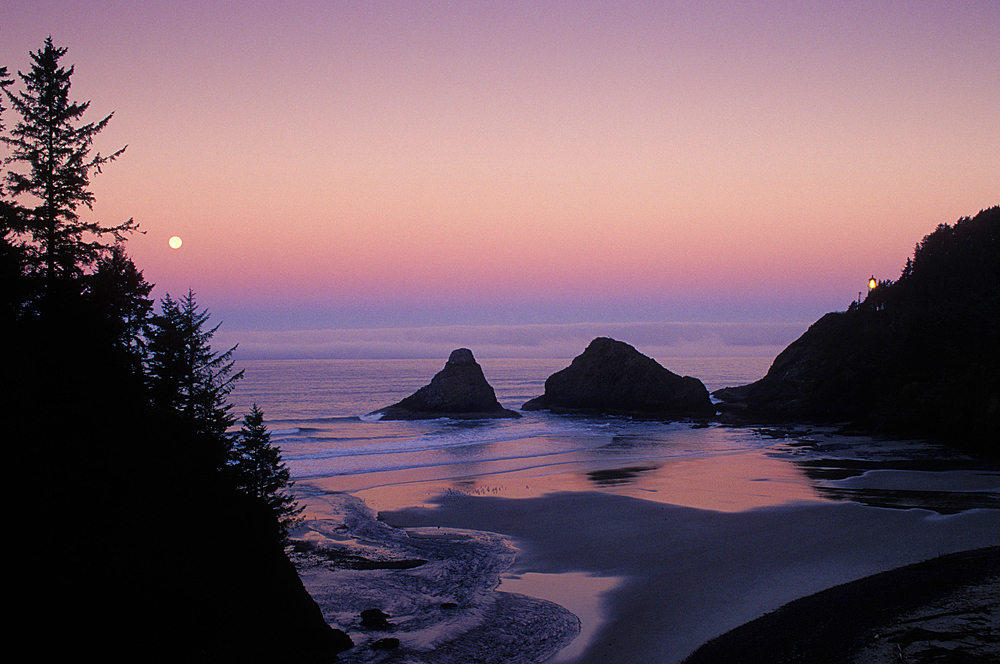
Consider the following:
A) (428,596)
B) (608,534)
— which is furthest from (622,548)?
(428,596)

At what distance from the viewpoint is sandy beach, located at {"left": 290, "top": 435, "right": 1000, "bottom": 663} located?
529 inches

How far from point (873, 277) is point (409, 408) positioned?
2798 inches

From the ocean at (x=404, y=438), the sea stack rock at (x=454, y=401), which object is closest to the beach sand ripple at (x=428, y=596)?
the ocean at (x=404, y=438)

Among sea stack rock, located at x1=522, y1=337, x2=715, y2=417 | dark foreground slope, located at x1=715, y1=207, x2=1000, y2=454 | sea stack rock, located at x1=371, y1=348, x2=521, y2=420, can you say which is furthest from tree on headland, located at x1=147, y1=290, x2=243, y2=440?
sea stack rock, located at x1=522, y1=337, x2=715, y2=417

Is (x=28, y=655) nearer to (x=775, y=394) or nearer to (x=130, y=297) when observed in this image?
(x=130, y=297)

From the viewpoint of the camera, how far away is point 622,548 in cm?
1984

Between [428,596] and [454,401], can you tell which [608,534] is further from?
[454,401]

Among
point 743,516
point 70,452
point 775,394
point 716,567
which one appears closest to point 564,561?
point 716,567

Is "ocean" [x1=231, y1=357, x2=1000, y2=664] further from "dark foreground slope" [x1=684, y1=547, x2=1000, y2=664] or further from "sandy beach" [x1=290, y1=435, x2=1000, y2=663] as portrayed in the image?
"dark foreground slope" [x1=684, y1=547, x2=1000, y2=664]

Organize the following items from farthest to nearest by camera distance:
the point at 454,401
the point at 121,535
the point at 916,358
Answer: the point at 454,401 < the point at 916,358 < the point at 121,535

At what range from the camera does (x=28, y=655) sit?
26.8 ft

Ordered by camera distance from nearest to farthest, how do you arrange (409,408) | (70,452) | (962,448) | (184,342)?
1. (70,452)
2. (184,342)
3. (962,448)
4. (409,408)

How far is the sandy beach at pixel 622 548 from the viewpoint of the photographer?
13.4m

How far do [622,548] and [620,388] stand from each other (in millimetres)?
52547
